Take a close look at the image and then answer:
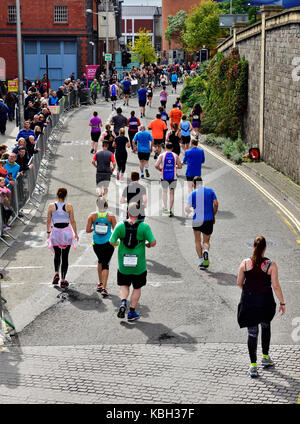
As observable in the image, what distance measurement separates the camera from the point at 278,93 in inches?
988

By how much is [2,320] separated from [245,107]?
2156 cm

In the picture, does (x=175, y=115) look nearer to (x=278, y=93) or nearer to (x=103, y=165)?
(x=278, y=93)

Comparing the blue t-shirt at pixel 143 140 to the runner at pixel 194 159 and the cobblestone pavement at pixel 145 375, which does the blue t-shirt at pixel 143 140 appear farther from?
the cobblestone pavement at pixel 145 375

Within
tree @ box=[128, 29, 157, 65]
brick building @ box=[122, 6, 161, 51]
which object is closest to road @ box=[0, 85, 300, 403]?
tree @ box=[128, 29, 157, 65]

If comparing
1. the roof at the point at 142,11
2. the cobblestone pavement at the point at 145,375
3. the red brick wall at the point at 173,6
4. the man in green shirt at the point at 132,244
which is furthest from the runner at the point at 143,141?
the roof at the point at 142,11

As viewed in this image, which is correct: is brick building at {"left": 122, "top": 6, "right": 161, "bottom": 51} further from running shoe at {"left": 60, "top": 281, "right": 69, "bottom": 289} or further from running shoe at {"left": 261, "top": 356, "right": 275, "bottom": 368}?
running shoe at {"left": 261, "top": 356, "right": 275, "bottom": 368}

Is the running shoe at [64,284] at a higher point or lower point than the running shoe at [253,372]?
higher

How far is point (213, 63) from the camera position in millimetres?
36875

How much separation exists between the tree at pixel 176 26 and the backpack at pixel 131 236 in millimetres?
108430

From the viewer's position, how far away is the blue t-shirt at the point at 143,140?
71.2 feet

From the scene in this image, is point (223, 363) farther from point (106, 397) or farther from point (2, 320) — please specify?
point (2, 320)

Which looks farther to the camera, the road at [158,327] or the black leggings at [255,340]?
the black leggings at [255,340]

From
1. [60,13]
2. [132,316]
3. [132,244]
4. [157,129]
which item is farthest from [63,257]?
[60,13]

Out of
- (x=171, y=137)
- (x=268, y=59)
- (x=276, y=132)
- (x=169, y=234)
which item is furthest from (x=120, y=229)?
(x=268, y=59)
